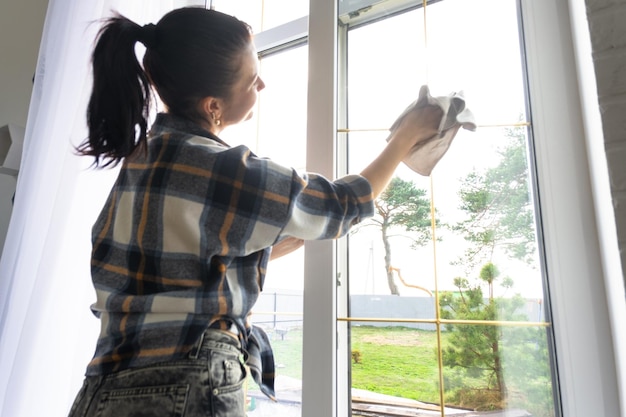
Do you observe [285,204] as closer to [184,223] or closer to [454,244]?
[184,223]

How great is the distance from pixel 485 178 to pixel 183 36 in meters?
0.60

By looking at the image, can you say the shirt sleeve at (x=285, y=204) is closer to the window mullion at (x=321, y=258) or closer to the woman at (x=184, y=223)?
the woman at (x=184, y=223)

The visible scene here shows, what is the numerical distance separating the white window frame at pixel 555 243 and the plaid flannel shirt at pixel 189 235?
8.9 inches

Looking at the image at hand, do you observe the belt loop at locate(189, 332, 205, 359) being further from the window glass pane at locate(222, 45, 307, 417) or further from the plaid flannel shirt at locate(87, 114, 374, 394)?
the window glass pane at locate(222, 45, 307, 417)

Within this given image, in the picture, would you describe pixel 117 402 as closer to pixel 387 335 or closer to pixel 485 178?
pixel 387 335

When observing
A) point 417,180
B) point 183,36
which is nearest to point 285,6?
point 183,36

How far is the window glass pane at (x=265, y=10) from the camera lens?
114 cm

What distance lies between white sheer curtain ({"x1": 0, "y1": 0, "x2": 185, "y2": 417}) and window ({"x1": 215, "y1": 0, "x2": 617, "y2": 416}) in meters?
0.50

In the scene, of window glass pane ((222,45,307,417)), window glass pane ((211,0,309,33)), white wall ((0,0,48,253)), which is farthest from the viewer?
white wall ((0,0,48,253))

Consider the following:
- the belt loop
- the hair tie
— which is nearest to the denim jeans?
the belt loop

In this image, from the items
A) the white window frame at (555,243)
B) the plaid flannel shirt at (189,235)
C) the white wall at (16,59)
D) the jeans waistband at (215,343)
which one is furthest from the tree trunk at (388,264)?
the white wall at (16,59)

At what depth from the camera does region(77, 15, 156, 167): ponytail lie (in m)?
0.65

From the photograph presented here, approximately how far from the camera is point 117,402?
0.53m

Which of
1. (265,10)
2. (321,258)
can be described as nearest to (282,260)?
(321,258)
